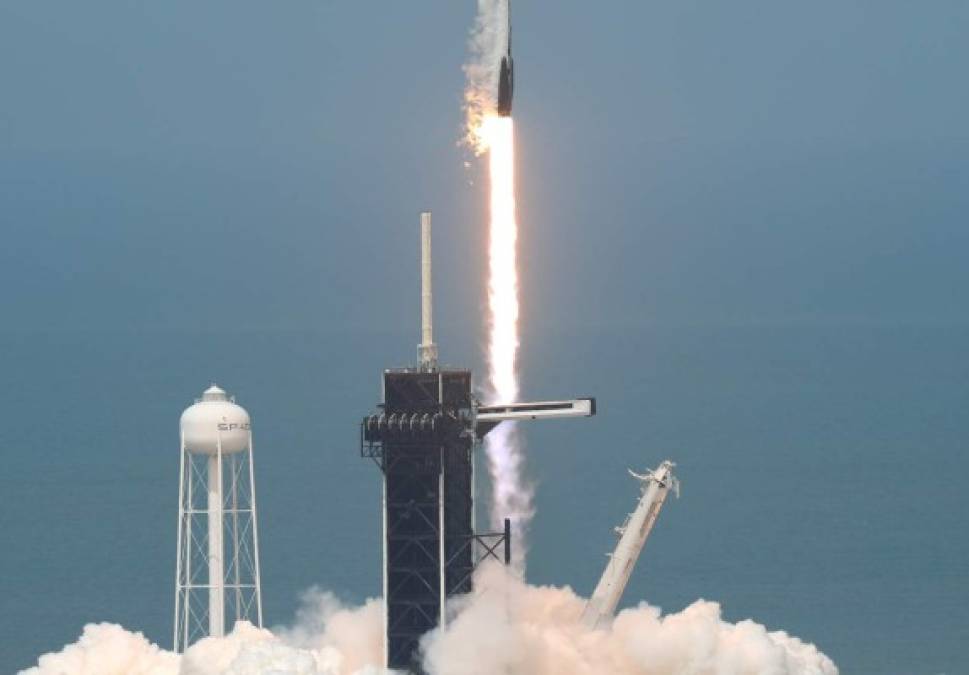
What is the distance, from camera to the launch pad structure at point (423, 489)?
103m

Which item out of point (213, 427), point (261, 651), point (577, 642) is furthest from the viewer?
point (213, 427)

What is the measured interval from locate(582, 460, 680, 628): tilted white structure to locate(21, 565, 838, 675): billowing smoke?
595 millimetres

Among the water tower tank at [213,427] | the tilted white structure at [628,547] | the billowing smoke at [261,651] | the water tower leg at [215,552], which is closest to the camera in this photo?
the billowing smoke at [261,651]

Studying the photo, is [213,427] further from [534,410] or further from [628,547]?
[628,547]

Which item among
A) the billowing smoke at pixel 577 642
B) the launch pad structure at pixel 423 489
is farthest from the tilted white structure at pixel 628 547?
the launch pad structure at pixel 423 489

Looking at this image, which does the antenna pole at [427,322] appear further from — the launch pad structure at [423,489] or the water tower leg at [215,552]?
the water tower leg at [215,552]

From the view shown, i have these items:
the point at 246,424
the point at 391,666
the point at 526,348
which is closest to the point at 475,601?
the point at 391,666

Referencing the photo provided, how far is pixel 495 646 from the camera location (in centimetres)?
10344

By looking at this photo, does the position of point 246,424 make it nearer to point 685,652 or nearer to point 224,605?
point 224,605

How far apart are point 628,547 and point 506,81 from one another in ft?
49.1

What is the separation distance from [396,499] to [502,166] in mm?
11350

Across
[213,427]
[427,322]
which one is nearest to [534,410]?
[427,322]

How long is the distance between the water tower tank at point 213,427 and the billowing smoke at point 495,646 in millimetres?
5538

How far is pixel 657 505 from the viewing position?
108 meters
